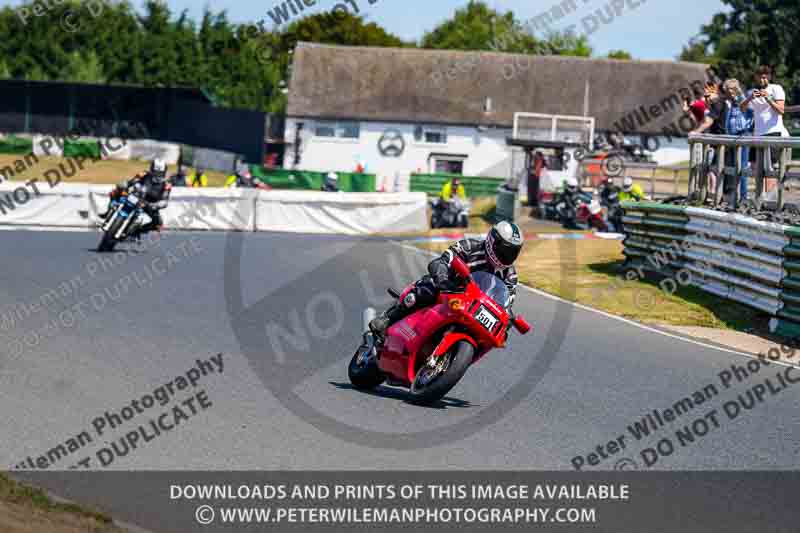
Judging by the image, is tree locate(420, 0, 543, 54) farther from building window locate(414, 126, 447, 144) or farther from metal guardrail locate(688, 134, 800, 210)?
→ metal guardrail locate(688, 134, 800, 210)

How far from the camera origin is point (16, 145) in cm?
5619

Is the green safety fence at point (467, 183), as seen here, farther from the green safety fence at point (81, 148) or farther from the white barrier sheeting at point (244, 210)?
the white barrier sheeting at point (244, 210)

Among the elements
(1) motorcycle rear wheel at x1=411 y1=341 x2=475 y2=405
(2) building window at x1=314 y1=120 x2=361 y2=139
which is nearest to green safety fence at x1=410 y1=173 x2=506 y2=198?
(2) building window at x1=314 y1=120 x2=361 y2=139

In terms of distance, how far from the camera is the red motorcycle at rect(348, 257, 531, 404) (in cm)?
823

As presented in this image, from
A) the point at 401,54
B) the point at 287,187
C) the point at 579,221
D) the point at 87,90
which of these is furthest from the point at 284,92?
the point at 579,221

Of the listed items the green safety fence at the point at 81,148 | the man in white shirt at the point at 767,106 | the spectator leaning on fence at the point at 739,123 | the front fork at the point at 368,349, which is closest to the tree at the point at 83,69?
the green safety fence at the point at 81,148

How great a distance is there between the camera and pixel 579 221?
106 ft

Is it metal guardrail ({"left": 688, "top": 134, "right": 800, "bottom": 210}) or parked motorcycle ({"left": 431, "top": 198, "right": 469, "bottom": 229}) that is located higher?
metal guardrail ({"left": 688, "top": 134, "right": 800, "bottom": 210})

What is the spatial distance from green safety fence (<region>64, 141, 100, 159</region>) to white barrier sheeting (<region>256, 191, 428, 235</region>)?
81.2ft

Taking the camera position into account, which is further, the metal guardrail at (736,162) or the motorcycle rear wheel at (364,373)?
the metal guardrail at (736,162)

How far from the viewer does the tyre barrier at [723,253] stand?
13.5 m

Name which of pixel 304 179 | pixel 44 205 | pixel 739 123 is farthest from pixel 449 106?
pixel 739 123

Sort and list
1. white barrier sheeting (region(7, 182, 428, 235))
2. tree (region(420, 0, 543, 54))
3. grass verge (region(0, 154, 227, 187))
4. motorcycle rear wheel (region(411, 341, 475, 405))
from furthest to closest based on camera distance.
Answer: tree (region(420, 0, 543, 54)), grass verge (region(0, 154, 227, 187)), white barrier sheeting (region(7, 182, 428, 235)), motorcycle rear wheel (region(411, 341, 475, 405))

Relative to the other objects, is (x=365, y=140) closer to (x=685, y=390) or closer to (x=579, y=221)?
(x=579, y=221)
